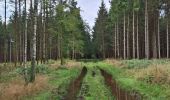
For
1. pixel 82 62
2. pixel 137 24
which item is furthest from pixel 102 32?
pixel 137 24

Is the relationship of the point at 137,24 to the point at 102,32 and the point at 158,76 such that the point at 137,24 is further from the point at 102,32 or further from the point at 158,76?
the point at 158,76

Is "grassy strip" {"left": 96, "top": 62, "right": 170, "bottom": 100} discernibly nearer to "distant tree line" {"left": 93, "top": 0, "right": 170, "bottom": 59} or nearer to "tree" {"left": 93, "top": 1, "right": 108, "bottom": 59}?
"distant tree line" {"left": 93, "top": 0, "right": 170, "bottom": 59}

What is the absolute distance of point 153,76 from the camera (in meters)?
23.5

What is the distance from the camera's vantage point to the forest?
20514 millimetres

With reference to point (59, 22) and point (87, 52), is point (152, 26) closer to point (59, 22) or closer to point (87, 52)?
point (59, 22)

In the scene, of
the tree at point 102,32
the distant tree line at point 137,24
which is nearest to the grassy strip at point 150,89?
the distant tree line at point 137,24

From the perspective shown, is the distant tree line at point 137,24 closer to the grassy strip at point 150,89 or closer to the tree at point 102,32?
the tree at point 102,32

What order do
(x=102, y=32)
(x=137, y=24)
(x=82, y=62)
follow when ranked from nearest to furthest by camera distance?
(x=137, y=24), (x=82, y=62), (x=102, y=32)

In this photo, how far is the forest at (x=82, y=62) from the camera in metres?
20.5

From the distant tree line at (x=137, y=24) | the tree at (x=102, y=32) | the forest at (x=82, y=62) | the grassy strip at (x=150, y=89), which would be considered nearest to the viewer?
the grassy strip at (x=150, y=89)

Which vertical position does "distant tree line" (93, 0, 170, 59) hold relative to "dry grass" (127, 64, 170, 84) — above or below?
above

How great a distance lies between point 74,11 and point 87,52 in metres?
54.2

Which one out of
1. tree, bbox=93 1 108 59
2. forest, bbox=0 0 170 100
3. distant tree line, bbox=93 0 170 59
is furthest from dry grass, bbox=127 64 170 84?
tree, bbox=93 1 108 59

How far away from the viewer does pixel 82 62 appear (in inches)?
2618
